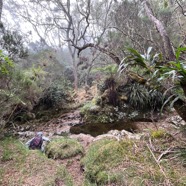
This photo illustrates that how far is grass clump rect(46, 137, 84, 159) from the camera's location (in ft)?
11.0

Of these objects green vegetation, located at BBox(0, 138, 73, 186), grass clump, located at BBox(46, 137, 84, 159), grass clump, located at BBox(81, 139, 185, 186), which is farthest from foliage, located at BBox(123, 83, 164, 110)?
green vegetation, located at BBox(0, 138, 73, 186)

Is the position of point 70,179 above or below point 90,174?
below

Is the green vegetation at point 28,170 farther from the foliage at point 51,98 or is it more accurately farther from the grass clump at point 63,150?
the foliage at point 51,98

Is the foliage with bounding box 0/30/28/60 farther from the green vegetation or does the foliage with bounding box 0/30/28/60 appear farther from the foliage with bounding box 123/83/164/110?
the foliage with bounding box 123/83/164/110

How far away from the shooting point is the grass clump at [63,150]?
3352 millimetres

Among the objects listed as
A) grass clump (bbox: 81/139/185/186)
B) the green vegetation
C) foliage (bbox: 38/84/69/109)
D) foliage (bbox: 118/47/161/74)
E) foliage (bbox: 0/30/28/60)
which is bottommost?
the green vegetation

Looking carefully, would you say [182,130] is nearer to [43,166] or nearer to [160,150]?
[160,150]

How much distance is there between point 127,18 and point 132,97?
14.3ft

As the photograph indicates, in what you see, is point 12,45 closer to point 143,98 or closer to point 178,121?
point 143,98

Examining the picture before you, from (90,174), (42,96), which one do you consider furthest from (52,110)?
(90,174)

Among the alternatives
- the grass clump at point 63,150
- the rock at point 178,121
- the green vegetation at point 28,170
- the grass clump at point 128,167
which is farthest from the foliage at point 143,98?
the green vegetation at point 28,170

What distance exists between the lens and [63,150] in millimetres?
3441

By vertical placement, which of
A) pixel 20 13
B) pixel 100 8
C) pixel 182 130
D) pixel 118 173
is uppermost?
pixel 20 13

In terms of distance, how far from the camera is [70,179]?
8.19ft
